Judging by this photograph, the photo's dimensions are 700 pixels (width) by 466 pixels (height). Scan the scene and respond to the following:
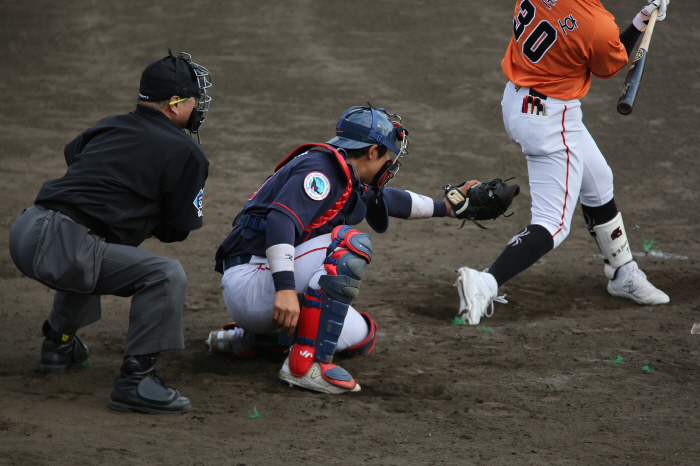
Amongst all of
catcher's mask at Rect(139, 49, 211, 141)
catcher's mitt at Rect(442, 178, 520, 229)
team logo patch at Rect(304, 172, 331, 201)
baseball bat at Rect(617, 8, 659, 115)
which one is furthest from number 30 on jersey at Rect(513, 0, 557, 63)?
catcher's mask at Rect(139, 49, 211, 141)

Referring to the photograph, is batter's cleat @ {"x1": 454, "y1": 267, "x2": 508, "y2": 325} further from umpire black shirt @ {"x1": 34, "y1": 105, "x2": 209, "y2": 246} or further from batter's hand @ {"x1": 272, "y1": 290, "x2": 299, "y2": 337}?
umpire black shirt @ {"x1": 34, "y1": 105, "x2": 209, "y2": 246}

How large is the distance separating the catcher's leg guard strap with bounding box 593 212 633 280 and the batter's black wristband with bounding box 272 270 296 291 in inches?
94.5

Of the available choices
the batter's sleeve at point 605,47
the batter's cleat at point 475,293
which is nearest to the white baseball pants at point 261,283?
the batter's cleat at point 475,293

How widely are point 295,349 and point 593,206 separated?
235 cm

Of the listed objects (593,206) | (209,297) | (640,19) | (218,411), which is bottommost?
(209,297)

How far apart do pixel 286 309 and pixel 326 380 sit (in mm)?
407

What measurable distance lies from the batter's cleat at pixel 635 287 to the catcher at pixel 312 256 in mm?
1823

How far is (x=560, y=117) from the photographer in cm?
417

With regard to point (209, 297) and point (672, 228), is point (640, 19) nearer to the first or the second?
point (672, 228)

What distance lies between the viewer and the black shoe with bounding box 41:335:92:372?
128 inches

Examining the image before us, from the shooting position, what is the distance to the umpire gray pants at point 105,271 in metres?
2.77

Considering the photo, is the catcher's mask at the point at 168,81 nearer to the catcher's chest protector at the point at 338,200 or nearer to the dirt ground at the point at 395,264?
the catcher's chest protector at the point at 338,200

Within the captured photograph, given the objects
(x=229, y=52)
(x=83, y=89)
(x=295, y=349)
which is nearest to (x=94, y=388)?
(x=295, y=349)

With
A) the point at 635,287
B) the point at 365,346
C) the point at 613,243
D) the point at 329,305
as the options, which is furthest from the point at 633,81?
the point at 329,305
